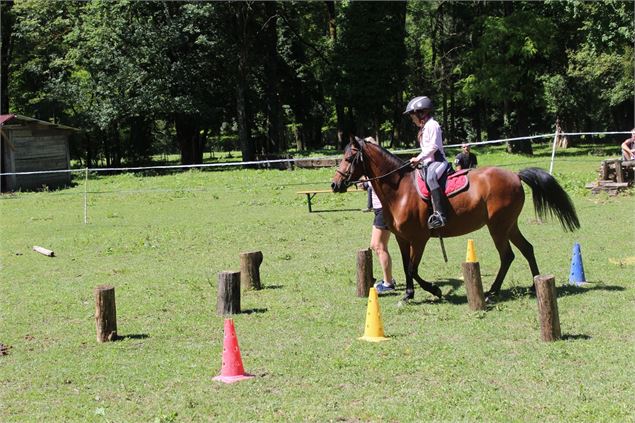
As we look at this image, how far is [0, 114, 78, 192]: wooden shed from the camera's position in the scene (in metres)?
33.5

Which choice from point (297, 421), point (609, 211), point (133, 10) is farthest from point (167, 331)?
point (133, 10)

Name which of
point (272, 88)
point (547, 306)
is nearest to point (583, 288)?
point (547, 306)

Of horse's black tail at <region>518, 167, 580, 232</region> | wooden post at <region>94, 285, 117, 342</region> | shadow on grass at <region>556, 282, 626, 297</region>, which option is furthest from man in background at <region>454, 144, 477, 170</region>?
wooden post at <region>94, 285, 117, 342</region>

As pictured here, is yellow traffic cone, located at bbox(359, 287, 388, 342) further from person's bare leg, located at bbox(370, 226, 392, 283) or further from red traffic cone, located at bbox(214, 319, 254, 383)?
person's bare leg, located at bbox(370, 226, 392, 283)

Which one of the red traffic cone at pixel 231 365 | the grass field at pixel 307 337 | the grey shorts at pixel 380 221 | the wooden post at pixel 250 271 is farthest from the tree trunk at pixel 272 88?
the red traffic cone at pixel 231 365

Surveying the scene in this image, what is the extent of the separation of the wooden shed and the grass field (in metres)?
17.4

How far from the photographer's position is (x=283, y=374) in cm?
705

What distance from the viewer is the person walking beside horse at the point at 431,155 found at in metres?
9.66

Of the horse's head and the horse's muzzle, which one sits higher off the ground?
the horse's head

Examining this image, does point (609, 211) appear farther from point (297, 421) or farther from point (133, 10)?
point (133, 10)

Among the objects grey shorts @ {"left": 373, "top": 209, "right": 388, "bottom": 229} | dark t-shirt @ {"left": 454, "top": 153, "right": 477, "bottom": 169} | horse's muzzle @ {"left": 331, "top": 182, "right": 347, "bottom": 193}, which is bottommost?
grey shorts @ {"left": 373, "top": 209, "right": 388, "bottom": 229}

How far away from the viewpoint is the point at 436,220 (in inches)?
383

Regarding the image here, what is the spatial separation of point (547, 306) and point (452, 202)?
275cm

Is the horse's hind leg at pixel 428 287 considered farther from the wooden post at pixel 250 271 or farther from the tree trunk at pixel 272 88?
the tree trunk at pixel 272 88
